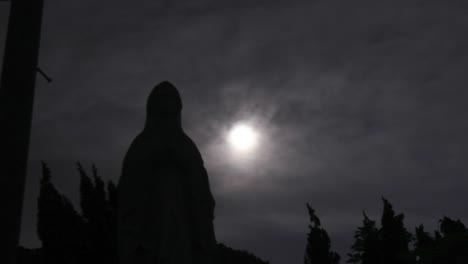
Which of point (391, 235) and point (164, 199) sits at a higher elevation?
point (391, 235)

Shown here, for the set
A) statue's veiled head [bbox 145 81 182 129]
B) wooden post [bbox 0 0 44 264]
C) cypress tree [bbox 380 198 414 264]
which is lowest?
wooden post [bbox 0 0 44 264]

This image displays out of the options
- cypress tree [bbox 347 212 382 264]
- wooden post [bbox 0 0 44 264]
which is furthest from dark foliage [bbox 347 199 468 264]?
wooden post [bbox 0 0 44 264]

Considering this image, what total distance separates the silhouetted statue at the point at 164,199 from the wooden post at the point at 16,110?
184 inches

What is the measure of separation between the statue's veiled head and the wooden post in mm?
5315

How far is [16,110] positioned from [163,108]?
5.66 meters

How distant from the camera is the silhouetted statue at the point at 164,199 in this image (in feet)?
29.0

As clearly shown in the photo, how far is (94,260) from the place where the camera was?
27406 millimetres

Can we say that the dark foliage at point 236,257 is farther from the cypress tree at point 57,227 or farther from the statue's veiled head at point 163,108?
the statue's veiled head at point 163,108

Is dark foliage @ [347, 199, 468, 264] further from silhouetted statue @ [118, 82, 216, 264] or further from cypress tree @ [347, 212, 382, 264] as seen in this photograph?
silhouetted statue @ [118, 82, 216, 264]

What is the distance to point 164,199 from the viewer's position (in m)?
9.09

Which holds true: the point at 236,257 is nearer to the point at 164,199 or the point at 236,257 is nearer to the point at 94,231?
the point at 94,231

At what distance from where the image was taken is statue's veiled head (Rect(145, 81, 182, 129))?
9945mm

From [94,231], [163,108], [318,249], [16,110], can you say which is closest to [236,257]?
[318,249]

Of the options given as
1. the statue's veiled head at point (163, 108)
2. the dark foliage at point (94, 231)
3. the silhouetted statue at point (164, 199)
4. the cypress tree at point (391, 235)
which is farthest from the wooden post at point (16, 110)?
the cypress tree at point (391, 235)
